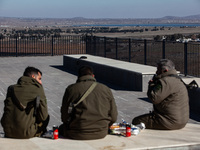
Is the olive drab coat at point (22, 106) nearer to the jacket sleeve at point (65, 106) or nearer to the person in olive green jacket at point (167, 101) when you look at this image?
the jacket sleeve at point (65, 106)

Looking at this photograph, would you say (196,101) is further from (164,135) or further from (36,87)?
(36,87)

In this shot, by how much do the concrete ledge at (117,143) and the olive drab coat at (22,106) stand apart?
8.8 inches

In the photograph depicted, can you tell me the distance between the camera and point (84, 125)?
7.33 meters

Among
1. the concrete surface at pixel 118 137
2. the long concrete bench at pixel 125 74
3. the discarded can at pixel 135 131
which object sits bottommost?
the concrete surface at pixel 118 137

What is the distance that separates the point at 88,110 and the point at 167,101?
155 cm

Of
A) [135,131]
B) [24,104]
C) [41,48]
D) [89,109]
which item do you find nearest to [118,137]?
[135,131]

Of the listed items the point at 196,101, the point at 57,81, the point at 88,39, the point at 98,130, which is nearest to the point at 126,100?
the point at 196,101

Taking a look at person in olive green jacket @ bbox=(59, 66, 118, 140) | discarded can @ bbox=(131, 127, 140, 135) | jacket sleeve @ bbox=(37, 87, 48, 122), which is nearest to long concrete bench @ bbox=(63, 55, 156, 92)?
discarded can @ bbox=(131, 127, 140, 135)

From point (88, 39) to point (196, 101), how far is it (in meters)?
15.8

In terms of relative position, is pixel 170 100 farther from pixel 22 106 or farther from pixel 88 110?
pixel 22 106

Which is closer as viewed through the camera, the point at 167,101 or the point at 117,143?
the point at 117,143

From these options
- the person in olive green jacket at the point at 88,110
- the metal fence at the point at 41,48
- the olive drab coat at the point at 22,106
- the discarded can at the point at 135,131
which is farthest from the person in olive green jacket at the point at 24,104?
the metal fence at the point at 41,48

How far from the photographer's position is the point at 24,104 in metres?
7.36

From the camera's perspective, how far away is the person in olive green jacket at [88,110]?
727 centimetres
